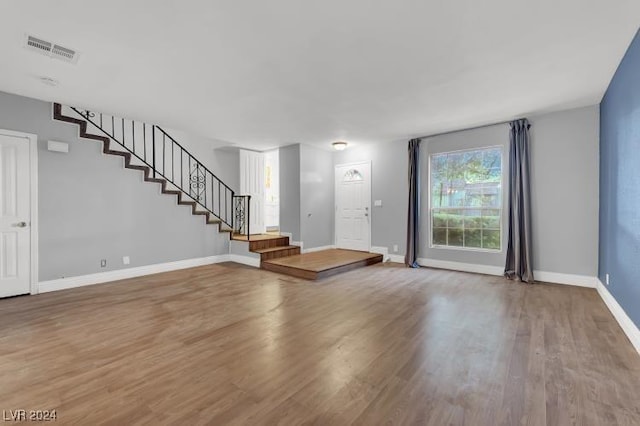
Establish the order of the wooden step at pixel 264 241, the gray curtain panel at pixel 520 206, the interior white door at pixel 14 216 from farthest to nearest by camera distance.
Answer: the wooden step at pixel 264 241
the gray curtain panel at pixel 520 206
the interior white door at pixel 14 216

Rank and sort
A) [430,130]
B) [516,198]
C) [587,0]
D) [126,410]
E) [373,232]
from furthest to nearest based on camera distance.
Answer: [373,232], [430,130], [516,198], [587,0], [126,410]

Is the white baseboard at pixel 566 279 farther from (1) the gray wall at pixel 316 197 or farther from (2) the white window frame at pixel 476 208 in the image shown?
(1) the gray wall at pixel 316 197

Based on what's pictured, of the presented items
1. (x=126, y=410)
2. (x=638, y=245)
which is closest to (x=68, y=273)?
(x=126, y=410)

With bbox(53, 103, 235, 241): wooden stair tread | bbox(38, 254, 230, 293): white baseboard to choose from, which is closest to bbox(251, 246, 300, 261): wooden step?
bbox(38, 254, 230, 293): white baseboard

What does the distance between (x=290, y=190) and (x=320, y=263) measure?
2.19 m

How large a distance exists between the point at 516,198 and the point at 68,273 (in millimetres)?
7205

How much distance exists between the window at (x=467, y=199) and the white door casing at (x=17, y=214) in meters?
6.64

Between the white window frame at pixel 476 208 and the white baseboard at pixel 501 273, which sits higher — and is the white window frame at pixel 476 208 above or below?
above

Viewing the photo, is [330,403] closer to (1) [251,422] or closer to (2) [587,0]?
(1) [251,422]

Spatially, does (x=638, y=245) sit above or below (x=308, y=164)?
below

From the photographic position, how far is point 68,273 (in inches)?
176

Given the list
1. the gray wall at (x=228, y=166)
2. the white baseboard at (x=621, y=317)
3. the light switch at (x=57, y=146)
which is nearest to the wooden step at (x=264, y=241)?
the gray wall at (x=228, y=166)

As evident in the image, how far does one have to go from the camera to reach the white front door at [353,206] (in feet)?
23.1

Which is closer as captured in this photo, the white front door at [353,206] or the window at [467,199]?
the window at [467,199]
